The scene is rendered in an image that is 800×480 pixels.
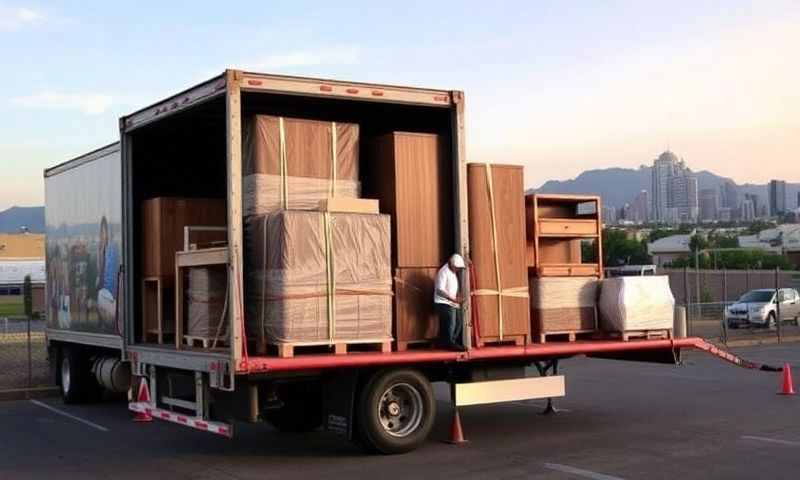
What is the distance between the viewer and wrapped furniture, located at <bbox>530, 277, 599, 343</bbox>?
11.4 meters

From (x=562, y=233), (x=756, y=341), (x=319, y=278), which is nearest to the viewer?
(x=319, y=278)

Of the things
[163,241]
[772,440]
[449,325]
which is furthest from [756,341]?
[163,241]

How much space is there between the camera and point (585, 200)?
12.0 metres

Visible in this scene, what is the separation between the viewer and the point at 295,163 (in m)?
10.1

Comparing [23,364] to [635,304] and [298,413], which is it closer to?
[298,413]

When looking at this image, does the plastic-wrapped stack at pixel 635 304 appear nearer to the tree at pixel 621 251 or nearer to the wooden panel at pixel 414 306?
the wooden panel at pixel 414 306

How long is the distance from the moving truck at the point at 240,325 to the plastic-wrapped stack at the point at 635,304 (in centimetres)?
24

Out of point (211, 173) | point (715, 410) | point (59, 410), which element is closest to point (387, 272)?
point (211, 173)

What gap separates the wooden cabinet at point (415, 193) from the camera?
10.5 metres

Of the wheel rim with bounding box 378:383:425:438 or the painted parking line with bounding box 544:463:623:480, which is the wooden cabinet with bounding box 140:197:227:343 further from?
the painted parking line with bounding box 544:463:623:480

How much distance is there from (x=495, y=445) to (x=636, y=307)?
2.37 m

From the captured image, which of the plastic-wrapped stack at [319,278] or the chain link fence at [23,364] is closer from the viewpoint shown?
the plastic-wrapped stack at [319,278]

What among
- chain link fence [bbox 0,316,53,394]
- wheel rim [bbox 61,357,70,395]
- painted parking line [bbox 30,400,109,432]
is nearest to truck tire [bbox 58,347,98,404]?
Result: wheel rim [bbox 61,357,70,395]

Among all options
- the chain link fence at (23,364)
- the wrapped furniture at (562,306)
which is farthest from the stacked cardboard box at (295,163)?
the chain link fence at (23,364)
